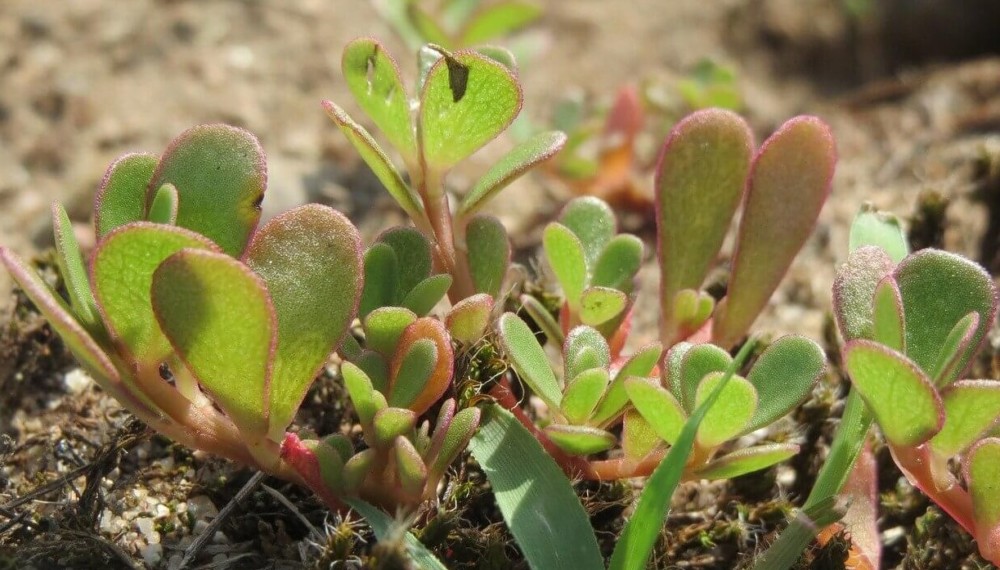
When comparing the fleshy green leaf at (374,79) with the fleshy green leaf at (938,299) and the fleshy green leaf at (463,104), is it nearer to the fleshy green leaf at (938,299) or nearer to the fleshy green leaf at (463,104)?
the fleshy green leaf at (463,104)

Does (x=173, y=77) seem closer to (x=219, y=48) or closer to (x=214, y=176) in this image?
(x=219, y=48)

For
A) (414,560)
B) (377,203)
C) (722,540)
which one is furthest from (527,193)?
(414,560)

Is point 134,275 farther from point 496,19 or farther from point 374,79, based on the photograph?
point 496,19

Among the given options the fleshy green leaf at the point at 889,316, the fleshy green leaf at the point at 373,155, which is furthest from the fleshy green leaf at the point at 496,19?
the fleshy green leaf at the point at 889,316

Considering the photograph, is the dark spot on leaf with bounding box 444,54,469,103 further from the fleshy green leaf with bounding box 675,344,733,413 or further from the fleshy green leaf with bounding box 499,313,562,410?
the fleshy green leaf with bounding box 675,344,733,413

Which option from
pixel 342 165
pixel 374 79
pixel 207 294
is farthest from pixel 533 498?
pixel 342 165
